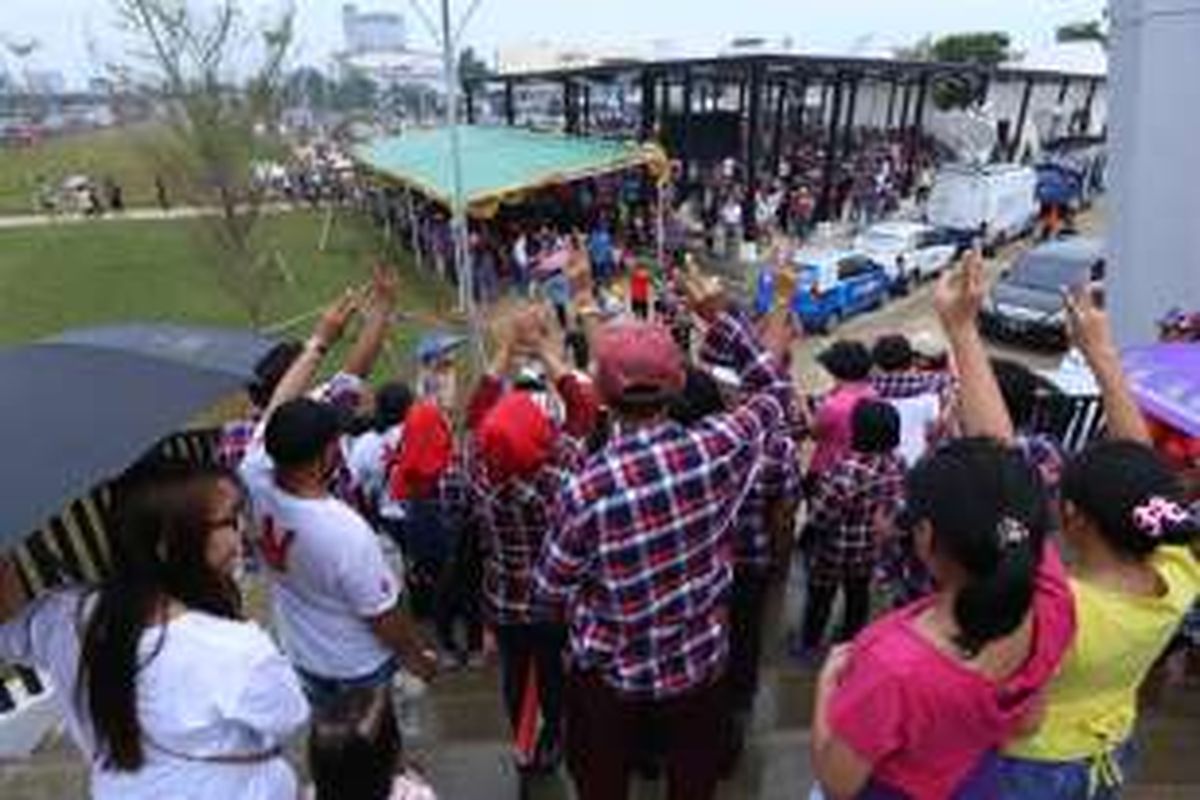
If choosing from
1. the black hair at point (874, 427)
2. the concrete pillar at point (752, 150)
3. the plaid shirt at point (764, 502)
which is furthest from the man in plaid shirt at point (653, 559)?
the concrete pillar at point (752, 150)

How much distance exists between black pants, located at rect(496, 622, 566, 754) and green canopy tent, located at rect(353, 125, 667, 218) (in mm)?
15249

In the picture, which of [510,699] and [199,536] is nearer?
[199,536]

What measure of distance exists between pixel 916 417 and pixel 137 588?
418 centimetres

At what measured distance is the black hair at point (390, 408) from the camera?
6.05 m

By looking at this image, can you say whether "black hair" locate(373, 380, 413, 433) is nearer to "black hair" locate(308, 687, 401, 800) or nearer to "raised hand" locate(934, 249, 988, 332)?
"black hair" locate(308, 687, 401, 800)

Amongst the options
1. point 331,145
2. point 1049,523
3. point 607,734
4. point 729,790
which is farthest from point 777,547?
point 331,145

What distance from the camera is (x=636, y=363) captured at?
320cm

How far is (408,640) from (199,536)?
4.30ft

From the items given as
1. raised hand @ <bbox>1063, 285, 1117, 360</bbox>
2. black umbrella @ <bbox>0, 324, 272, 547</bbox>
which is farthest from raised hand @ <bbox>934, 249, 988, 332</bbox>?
black umbrella @ <bbox>0, 324, 272, 547</bbox>

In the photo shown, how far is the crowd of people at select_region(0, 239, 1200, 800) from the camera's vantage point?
7.83ft

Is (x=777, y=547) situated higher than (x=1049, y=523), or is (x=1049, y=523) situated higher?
(x=1049, y=523)

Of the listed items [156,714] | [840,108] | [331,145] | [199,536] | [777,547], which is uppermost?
[199,536]

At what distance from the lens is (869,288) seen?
22.0 m

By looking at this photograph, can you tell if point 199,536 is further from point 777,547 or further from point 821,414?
point 821,414
